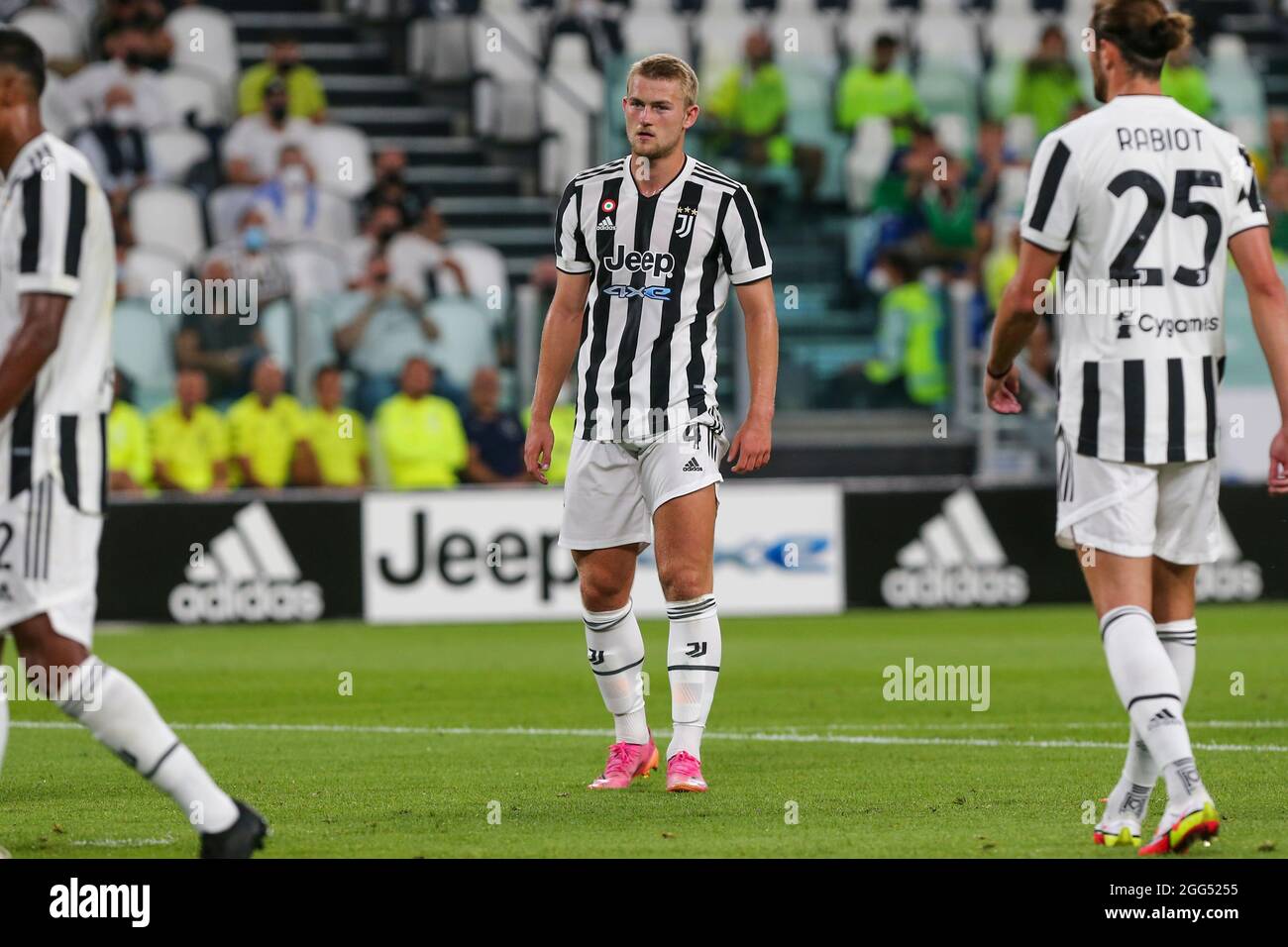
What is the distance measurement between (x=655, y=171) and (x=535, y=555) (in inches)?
328

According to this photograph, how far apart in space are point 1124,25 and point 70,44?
1557 centimetres

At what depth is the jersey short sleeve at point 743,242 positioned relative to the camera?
7.23m

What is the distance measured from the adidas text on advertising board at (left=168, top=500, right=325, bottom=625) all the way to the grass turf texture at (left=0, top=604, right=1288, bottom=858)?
0.52 metres

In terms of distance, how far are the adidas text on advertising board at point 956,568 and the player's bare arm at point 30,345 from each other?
1143 cm

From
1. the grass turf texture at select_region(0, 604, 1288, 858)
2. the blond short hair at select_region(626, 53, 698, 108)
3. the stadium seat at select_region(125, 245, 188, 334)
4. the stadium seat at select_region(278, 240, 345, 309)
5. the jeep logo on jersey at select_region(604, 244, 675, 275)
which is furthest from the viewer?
the stadium seat at select_region(278, 240, 345, 309)

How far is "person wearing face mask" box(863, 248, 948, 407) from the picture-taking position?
1723 centimetres

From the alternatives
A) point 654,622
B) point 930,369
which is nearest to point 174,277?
Result: point 654,622

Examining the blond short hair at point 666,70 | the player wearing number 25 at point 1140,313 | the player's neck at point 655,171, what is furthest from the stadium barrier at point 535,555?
the player wearing number 25 at point 1140,313

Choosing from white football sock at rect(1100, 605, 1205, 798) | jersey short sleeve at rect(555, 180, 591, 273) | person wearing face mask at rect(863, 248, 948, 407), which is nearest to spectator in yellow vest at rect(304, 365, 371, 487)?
person wearing face mask at rect(863, 248, 948, 407)

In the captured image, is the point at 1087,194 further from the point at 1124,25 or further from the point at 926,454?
the point at 926,454

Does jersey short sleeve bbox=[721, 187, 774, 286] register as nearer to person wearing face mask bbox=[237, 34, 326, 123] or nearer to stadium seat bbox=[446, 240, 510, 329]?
stadium seat bbox=[446, 240, 510, 329]

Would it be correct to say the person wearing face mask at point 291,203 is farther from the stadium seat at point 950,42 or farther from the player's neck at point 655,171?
the player's neck at point 655,171

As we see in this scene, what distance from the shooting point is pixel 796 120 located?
68.0ft
